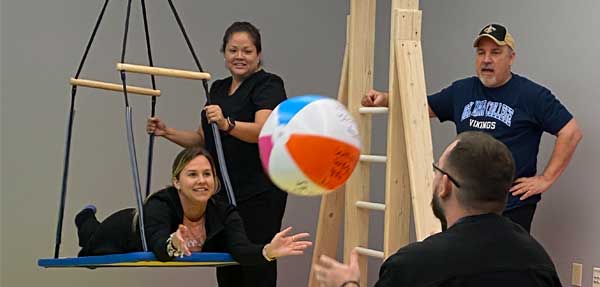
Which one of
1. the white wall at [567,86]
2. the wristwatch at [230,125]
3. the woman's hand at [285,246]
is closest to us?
the woman's hand at [285,246]

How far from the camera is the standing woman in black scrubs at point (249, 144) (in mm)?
3811

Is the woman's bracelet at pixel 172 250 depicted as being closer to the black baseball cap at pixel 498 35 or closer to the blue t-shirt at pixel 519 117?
the blue t-shirt at pixel 519 117

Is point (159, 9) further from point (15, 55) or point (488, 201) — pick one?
point (488, 201)

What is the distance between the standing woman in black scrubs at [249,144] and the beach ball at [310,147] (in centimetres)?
82

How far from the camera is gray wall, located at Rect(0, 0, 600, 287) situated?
439 centimetres

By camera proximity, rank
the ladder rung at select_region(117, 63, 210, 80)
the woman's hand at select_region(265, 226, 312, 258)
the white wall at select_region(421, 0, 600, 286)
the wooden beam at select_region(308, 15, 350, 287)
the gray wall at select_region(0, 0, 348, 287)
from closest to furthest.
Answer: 1. the woman's hand at select_region(265, 226, 312, 258)
2. the ladder rung at select_region(117, 63, 210, 80)
3. the white wall at select_region(421, 0, 600, 286)
4. the wooden beam at select_region(308, 15, 350, 287)
5. the gray wall at select_region(0, 0, 348, 287)

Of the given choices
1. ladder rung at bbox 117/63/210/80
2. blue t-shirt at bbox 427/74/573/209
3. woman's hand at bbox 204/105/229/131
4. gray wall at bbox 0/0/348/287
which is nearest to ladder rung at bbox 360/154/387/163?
blue t-shirt at bbox 427/74/573/209

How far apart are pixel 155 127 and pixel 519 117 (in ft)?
5.36

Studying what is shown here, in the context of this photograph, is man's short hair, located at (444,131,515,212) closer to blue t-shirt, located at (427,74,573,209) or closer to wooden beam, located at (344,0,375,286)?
blue t-shirt, located at (427,74,573,209)

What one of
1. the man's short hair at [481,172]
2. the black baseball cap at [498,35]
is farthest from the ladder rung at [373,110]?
the man's short hair at [481,172]

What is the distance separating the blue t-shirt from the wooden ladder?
354 millimetres

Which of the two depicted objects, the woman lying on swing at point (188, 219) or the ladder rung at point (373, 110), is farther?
the ladder rung at point (373, 110)

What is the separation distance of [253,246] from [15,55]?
2.09 m

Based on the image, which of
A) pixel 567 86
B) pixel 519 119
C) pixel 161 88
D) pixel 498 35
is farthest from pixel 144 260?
pixel 567 86
